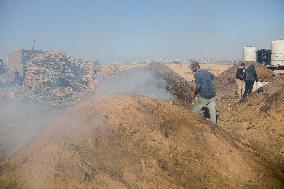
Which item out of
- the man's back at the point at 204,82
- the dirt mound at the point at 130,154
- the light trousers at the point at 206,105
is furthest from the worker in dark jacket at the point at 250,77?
the dirt mound at the point at 130,154

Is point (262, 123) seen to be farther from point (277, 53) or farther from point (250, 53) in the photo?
point (250, 53)

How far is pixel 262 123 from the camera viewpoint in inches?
364

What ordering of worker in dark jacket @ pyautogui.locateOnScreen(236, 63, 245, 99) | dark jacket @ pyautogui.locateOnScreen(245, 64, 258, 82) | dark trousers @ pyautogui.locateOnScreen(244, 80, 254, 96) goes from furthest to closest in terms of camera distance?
worker in dark jacket @ pyautogui.locateOnScreen(236, 63, 245, 99) → dark trousers @ pyautogui.locateOnScreen(244, 80, 254, 96) → dark jacket @ pyautogui.locateOnScreen(245, 64, 258, 82)

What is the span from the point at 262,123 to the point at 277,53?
7440mm

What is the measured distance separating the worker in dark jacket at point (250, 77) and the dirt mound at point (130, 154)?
534cm

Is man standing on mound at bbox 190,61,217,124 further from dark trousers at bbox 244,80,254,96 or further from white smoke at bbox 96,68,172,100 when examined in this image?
dark trousers at bbox 244,80,254,96

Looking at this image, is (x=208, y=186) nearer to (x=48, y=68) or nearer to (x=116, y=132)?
(x=116, y=132)

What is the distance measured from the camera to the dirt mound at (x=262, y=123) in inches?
301

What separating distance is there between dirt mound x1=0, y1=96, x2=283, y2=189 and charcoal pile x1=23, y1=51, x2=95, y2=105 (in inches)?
353

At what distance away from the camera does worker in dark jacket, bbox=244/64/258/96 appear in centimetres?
1197

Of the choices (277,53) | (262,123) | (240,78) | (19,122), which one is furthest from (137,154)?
(277,53)

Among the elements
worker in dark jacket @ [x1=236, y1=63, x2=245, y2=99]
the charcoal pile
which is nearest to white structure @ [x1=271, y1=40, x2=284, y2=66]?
worker in dark jacket @ [x1=236, y1=63, x2=245, y2=99]

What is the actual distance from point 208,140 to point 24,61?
15.8 m

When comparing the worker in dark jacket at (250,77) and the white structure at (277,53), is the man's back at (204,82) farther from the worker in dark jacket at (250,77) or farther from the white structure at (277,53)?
the white structure at (277,53)
